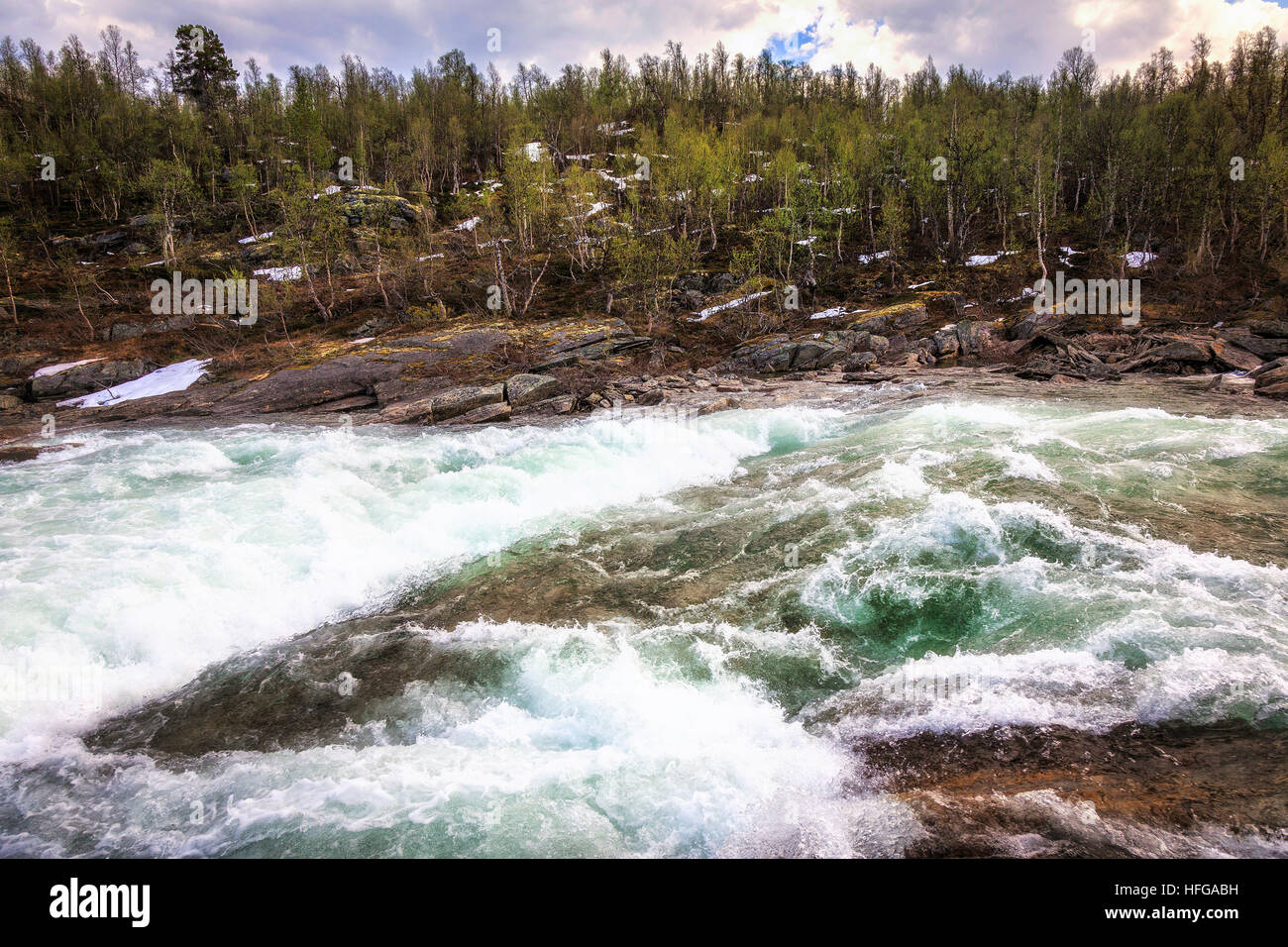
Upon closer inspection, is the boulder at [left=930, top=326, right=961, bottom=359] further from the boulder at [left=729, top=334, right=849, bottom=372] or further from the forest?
the forest

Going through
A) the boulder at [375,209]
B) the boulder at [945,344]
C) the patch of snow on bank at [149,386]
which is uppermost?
the boulder at [375,209]

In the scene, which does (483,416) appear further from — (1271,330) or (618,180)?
(618,180)

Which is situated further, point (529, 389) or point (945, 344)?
point (945, 344)

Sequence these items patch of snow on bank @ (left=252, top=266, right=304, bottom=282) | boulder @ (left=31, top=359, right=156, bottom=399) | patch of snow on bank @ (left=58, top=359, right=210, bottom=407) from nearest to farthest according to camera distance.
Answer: patch of snow on bank @ (left=58, top=359, right=210, bottom=407), boulder @ (left=31, top=359, right=156, bottom=399), patch of snow on bank @ (left=252, top=266, right=304, bottom=282)

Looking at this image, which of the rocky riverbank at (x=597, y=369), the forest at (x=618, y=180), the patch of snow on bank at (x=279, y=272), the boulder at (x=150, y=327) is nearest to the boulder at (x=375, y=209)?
the forest at (x=618, y=180)

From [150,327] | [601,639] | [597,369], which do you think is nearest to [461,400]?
[597,369]

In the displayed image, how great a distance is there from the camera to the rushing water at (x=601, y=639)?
4.57 m

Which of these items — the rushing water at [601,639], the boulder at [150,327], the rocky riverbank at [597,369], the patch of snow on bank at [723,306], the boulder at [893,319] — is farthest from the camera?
the patch of snow on bank at [723,306]

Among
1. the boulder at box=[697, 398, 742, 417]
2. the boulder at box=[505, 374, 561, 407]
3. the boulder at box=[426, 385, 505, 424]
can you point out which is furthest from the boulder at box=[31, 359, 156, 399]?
the boulder at box=[697, 398, 742, 417]

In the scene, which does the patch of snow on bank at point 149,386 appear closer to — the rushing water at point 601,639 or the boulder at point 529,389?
the boulder at point 529,389

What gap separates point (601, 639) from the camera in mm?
7109

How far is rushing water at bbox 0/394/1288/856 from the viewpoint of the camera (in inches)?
180
